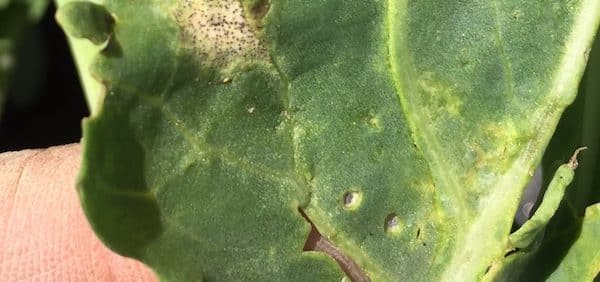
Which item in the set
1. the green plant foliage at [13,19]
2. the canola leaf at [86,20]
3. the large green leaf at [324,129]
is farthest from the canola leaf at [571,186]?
the green plant foliage at [13,19]

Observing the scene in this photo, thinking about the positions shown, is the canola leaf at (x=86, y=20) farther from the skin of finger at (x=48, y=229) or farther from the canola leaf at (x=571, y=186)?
the skin of finger at (x=48, y=229)

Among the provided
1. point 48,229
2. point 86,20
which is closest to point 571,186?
point 86,20

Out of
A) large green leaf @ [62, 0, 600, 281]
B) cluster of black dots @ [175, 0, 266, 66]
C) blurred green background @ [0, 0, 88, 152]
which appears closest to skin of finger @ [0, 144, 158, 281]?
large green leaf @ [62, 0, 600, 281]

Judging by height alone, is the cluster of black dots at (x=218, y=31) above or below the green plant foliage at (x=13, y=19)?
above

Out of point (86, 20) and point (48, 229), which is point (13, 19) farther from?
point (86, 20)

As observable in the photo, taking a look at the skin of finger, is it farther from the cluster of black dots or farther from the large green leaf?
the cluster of black dots

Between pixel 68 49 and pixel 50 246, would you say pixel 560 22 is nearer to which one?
pixel 50 246
